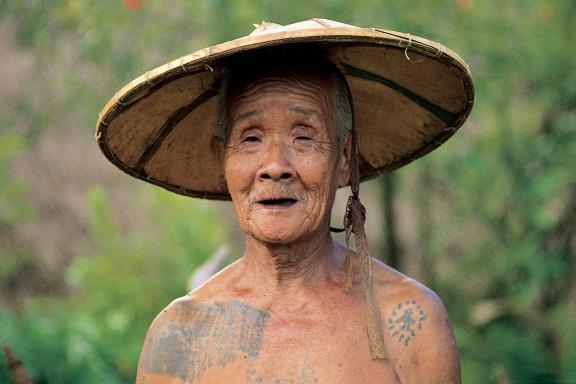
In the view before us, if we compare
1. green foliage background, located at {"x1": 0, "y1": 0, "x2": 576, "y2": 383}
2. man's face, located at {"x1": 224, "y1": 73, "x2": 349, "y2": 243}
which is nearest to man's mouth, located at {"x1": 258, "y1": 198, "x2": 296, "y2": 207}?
man's face, located at {"x1": 224, "y1": 73, "x2": 349, "y2": 243}

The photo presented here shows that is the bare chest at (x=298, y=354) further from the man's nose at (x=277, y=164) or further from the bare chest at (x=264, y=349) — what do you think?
the man's nose at (x=277, y=164)

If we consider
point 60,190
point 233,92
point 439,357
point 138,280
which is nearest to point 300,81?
point 233,92

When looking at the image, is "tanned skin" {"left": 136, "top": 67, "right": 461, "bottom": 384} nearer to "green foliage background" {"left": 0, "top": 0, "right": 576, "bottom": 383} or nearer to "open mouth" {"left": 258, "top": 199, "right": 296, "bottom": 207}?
"open mouth" {"left": 258, "top": 199, "right": 296, "bottom": 207}

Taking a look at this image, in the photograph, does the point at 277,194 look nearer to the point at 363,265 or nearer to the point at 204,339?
the point at 363,265

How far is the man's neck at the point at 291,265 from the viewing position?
367cm

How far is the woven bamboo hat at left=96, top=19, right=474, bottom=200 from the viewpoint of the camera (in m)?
3.38

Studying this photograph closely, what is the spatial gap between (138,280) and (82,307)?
2.18ft

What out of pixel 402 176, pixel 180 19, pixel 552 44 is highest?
pixel 180 19

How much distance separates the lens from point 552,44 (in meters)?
8.13

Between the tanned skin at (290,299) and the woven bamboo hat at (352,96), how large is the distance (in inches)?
7.9

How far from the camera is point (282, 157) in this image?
3.51 m

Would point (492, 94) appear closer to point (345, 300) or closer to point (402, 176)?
point (402, 176)

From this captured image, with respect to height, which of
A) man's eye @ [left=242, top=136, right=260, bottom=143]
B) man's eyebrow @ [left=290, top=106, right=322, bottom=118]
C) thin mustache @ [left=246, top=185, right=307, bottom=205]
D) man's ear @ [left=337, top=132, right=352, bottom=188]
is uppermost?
man's eyebrow @ [left=290, top=106, right=322, bottom=118]

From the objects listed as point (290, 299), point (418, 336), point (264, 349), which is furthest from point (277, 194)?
point (418, 336)
